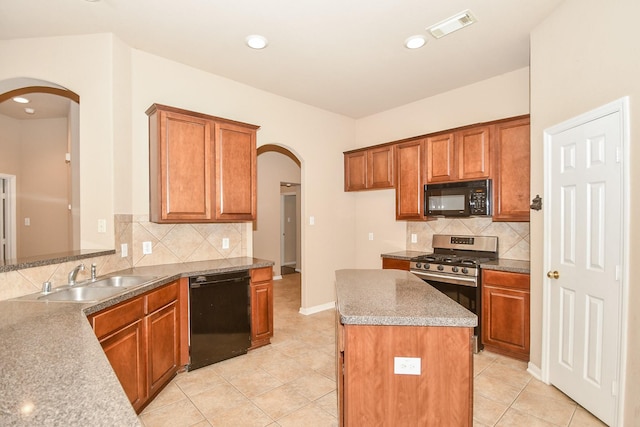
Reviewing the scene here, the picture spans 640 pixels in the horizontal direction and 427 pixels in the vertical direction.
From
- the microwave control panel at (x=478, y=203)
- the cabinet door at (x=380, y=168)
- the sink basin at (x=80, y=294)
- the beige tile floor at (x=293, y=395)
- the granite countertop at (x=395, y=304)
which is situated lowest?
the beige tile floor at (x=293, y=395)

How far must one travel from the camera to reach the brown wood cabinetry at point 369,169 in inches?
174

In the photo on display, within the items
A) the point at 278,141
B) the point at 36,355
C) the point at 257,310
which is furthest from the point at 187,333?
the point at 278,141

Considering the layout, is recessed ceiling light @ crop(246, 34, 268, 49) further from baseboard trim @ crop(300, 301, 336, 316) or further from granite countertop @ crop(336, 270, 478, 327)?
baseboard trim @ crop(300, 301, 336, 316)

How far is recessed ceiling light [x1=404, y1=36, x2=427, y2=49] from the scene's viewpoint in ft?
9.53

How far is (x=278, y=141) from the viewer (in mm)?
4285

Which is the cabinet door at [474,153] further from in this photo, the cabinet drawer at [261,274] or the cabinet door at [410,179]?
the cabinet drawer at [261,274]

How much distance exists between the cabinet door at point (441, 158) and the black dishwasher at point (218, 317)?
2.50 metres

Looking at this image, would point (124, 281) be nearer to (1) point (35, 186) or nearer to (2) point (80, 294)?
(2) point (80, 294)

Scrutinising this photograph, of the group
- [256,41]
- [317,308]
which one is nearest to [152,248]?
[256,41]

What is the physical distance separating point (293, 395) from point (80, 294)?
1.76m

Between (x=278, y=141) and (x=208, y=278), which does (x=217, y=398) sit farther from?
(x=278, y=141)

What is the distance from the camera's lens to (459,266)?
11.1 ft

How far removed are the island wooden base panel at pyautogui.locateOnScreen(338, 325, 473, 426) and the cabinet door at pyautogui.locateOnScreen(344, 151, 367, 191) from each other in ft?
11.1

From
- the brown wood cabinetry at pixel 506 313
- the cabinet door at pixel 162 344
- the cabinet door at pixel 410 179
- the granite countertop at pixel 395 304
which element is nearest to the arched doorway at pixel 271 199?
the cabinet door at pixel 410 179
